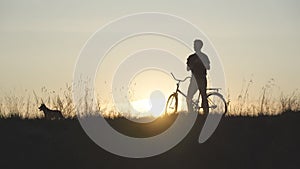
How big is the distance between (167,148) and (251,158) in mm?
1666

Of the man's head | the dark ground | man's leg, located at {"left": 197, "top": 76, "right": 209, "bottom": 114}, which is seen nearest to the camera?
the dark ground

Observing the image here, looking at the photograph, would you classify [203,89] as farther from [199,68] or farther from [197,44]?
[197,44]

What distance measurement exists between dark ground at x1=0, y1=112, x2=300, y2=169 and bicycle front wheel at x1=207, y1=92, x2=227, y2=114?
6.74 feet

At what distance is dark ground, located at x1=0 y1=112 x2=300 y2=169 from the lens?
502 inches

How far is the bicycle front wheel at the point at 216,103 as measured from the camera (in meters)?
17.4

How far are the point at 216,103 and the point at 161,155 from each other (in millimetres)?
4763

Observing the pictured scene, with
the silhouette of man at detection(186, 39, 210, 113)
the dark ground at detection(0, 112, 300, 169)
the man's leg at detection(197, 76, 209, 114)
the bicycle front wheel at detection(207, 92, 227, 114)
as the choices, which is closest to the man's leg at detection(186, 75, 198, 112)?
the silhouette of man at detection(186, 39, 210, 113)

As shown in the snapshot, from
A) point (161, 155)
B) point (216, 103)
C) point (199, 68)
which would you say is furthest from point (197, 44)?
point (161, 155)

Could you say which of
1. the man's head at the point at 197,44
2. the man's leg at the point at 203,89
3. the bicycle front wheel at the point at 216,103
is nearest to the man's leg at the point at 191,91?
the man's leg at the point at 203,89

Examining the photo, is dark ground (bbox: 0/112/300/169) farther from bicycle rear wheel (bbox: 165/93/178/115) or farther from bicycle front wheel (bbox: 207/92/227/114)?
bicycle rear wheel (bbox: 165/93/178/115)

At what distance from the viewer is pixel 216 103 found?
17.7m

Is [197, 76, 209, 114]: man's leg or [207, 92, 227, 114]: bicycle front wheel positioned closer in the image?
[197, 76, 209, 114]: man's leg

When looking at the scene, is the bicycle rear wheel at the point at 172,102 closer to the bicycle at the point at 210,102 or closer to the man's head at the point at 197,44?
the bicycle at the point at 210,102

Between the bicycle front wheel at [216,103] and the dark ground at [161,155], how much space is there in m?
2.05
